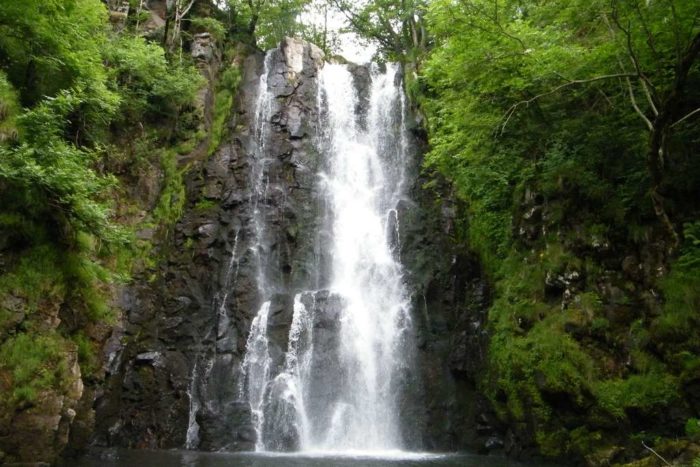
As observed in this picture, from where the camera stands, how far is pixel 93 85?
13.3 meters

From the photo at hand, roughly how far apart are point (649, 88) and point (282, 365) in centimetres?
1101

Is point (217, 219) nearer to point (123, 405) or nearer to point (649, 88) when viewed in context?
point (123, 405)

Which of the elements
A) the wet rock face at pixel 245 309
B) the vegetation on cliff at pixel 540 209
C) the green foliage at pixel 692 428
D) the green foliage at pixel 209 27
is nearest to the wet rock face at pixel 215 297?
the wet rock face at pixel 245 309

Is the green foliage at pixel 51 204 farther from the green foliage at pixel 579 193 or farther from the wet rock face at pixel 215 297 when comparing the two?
the green foliage at pixel 579 193

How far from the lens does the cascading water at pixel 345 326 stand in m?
13.9

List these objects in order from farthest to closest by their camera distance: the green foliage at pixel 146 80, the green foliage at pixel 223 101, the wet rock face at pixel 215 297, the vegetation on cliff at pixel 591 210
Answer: the green foliage at pixel 223 101 < the green foliage at pixel 146 80 < the wet rock face at pixel 215 297 < the vegetation on cliff at pixel 591 210

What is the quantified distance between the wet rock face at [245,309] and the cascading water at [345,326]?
0.57ft

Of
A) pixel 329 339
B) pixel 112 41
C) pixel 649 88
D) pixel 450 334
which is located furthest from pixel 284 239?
pixel 649 88

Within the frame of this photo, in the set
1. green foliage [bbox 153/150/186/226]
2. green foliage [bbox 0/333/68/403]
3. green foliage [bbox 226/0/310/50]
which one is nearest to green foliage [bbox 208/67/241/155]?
green foliage [bbox 153/150/186/226]

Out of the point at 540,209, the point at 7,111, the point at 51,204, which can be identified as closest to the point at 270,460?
the point at 51,204

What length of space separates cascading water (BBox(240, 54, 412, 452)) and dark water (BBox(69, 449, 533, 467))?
141cm

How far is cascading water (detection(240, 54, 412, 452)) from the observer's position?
546 inches

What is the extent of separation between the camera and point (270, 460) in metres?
11.3

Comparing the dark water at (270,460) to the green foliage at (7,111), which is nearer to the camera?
the green foliage at (7,111)
